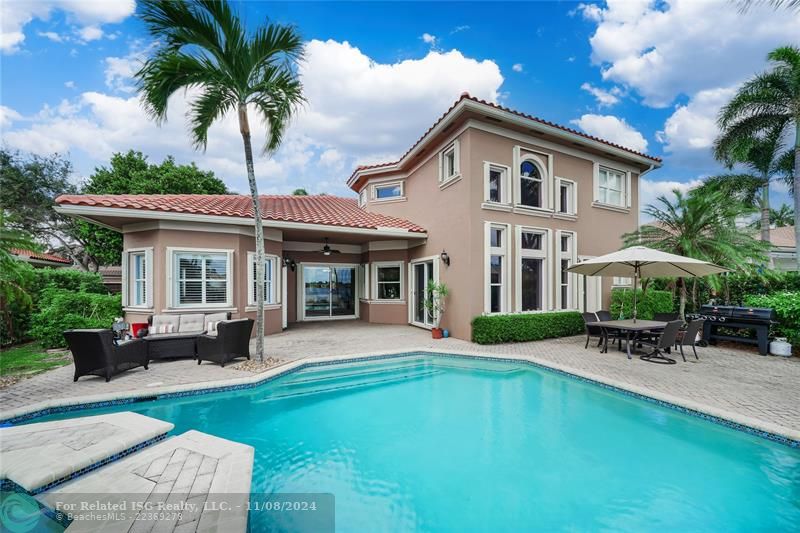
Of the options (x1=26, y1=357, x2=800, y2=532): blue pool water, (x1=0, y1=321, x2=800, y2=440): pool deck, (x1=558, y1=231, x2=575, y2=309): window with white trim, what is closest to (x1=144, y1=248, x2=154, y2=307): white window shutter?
(x1=0, y1=321, x2=800, y2=440): pool deck

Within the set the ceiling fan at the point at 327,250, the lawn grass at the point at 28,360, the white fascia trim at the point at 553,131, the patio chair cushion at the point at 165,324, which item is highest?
the white fascia trim at the point at 553,131

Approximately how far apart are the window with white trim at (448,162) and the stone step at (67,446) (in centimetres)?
985

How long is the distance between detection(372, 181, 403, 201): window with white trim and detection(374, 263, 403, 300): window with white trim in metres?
3.40

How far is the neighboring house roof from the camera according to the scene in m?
22.3

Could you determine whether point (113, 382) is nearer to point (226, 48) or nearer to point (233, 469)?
point (233, 469)

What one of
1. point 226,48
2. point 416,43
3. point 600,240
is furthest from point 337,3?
point 600,240

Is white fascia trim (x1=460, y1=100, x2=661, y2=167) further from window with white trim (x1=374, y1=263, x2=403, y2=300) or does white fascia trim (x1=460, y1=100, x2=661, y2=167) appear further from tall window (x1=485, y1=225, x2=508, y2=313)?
window with white trim (x1=374, y1=263, x2=403, y2=300)

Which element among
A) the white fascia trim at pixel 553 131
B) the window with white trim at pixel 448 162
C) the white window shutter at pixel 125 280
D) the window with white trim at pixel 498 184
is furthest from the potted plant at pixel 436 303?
the white window shutter at pixel 125 280

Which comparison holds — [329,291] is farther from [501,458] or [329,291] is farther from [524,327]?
[501,458]

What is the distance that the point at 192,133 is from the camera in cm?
719

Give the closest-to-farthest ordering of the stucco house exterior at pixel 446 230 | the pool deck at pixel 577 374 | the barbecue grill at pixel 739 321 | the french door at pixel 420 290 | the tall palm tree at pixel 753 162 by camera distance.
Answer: the pool deck at pixel 577 374 < the barbecue grill at pixel 739 321 < the stucco house exterior at pixel 446 230 < the french door at pixel 420 290 < the tall palm tree at pixel 753 162

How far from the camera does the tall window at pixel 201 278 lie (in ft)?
31.7

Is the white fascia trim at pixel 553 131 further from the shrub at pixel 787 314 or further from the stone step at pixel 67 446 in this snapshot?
the stone step at pixel 67 446

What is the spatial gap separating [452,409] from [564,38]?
557 inches
